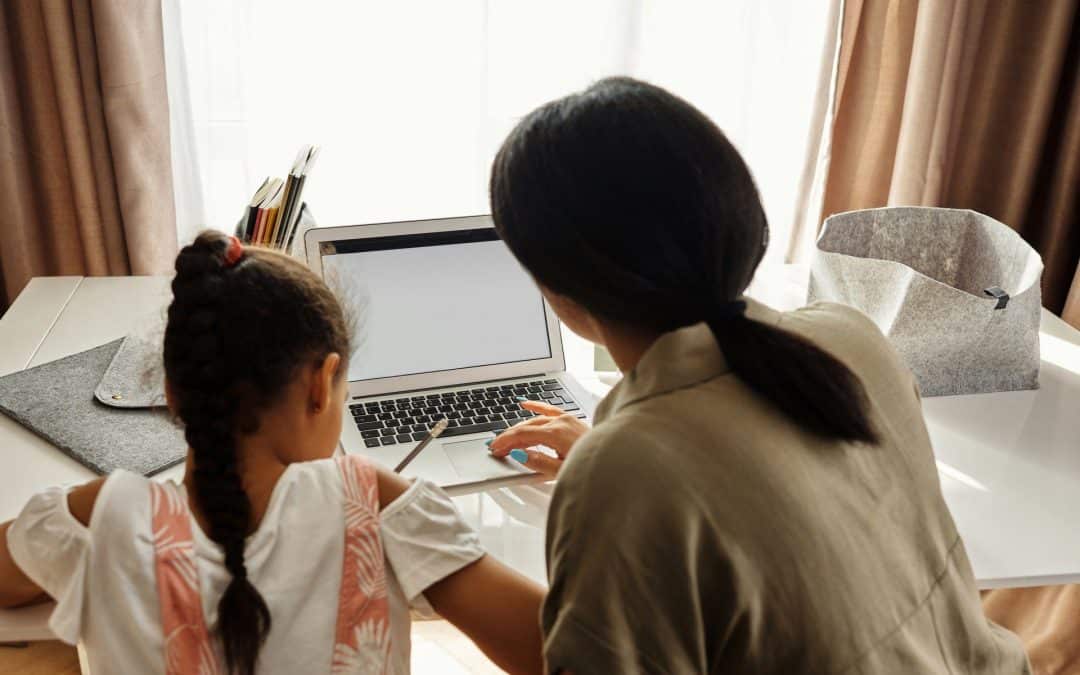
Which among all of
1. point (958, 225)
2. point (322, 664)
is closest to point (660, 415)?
point (322, 664)

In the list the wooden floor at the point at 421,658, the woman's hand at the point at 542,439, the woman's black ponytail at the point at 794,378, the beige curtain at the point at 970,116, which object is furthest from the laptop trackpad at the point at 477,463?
the beige curtain at the point at 970,116

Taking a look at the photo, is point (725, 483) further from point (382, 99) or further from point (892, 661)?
point (382, 99)

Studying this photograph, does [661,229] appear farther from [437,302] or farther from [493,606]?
[437,302]

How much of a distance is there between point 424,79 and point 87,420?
106 cm

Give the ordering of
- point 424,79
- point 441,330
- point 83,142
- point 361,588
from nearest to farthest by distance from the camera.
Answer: point 361,588, point 441,330, point 83,142, point 424,79

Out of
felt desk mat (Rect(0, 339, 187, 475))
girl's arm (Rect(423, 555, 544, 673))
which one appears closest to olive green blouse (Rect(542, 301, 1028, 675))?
girl's arm (Rect(423, 555, 544, 673))

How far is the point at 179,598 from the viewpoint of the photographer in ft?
2.81

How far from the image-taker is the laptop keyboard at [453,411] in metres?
1.31

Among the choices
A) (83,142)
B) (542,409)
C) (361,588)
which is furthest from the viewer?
(83,142)

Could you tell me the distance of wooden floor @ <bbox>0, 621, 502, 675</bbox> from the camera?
1810mm

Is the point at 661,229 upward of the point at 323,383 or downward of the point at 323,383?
upward

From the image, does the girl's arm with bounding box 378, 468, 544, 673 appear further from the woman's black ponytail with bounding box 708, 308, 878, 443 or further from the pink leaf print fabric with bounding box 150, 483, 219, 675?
the woman's black ponytail with bounding box 708, 308, 878, 443

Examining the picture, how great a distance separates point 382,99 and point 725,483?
1.56 m

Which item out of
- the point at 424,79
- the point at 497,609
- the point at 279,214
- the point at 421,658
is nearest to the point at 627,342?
the point at 497,609
